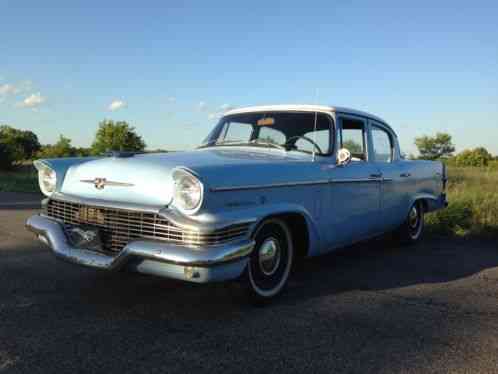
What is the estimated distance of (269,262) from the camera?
3658mm

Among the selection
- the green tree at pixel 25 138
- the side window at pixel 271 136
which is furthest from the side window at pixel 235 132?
the green tree at pixel 25 138

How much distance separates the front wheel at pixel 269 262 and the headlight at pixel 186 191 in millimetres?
586

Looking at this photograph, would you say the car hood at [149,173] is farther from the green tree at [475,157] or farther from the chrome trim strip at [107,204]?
the green tree at [475,157]

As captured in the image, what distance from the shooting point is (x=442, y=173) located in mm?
6965

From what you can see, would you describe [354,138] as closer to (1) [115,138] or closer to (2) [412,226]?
(2) [412,226]

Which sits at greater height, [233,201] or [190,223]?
[233,201]

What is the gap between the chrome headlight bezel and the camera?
3.01 meters

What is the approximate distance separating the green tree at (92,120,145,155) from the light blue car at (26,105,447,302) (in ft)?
209

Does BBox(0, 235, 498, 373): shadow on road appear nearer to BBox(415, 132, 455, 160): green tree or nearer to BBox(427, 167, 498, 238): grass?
BBox(427, 167, 498, 238): grass

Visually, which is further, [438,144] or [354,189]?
[438,144]

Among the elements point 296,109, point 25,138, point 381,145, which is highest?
point 25,138

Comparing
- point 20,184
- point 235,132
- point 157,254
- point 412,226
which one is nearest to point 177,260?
point 157,254

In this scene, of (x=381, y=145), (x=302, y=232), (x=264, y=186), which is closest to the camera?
(x=264, y=186)

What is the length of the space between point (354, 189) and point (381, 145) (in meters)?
1.21
